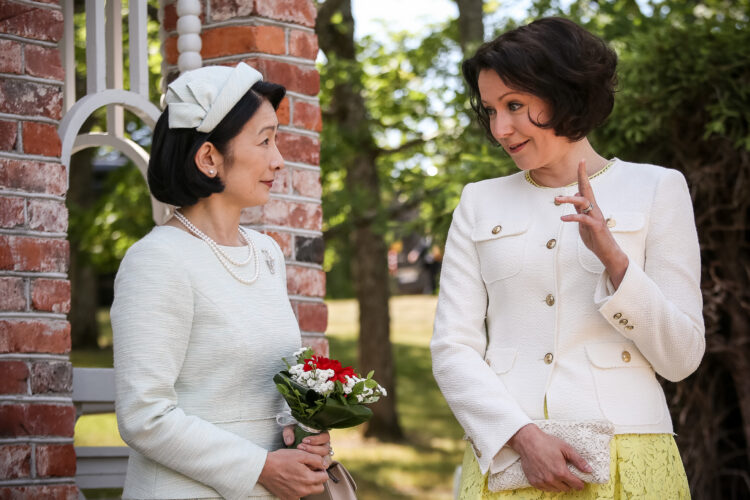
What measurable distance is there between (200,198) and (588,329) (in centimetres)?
103

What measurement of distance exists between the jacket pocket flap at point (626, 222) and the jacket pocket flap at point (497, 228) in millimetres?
231

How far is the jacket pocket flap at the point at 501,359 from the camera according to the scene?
2.34 metres

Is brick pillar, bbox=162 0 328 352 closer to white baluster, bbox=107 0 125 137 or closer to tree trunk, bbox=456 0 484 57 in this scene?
white baluster, bbox=107 0 125 137

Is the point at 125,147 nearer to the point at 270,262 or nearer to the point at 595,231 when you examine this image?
the point at 270,262

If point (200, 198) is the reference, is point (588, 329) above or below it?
below

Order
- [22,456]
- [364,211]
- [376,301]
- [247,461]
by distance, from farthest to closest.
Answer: [376,301], [364,211], [22,456], [247,461]

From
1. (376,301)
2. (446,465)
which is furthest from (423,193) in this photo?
(446,465)

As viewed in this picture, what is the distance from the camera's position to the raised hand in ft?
6.88

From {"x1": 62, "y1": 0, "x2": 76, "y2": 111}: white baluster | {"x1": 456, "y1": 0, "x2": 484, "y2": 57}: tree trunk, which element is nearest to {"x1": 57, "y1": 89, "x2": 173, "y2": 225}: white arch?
{"x1": 62, "y1": 0, "x2": 76, "y2": 111}: white baluster

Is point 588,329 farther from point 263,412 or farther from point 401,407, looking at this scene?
point 401,407

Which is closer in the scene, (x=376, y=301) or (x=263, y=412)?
(x=263, y=412)

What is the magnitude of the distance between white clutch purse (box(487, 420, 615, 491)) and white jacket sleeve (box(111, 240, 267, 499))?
584mm

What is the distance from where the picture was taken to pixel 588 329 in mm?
2297

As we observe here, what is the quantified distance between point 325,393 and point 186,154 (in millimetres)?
666
